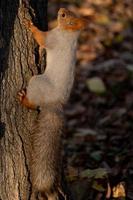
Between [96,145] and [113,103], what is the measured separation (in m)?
1.24

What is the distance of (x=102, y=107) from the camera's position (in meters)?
7.90

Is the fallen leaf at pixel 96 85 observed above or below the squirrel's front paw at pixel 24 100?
below

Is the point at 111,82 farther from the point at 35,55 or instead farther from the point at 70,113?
the point at 35,55

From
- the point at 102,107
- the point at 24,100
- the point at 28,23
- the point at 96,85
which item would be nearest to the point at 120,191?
the point at 24,100

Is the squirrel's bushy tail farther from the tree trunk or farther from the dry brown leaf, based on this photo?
the dry brown leaf

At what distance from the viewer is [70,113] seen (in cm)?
790

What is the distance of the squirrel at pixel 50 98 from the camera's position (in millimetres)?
4242

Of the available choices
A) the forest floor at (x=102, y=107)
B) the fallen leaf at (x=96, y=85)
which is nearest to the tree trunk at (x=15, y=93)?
the forest floor at (x=102, y=107)

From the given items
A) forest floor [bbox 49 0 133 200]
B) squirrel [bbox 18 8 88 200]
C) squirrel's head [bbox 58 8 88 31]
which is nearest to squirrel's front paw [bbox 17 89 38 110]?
squirrel [bbox 18 8 88 200]

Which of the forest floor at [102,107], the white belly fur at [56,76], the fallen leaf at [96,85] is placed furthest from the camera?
the fallen leaf at [96,85]

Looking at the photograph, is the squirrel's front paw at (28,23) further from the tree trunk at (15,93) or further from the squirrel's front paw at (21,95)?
the squirrel's front paw at (21,95)

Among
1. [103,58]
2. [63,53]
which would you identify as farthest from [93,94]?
[63,53]

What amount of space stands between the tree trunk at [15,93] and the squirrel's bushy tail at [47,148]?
0.23 ft

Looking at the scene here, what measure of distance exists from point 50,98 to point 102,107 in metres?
3.69
